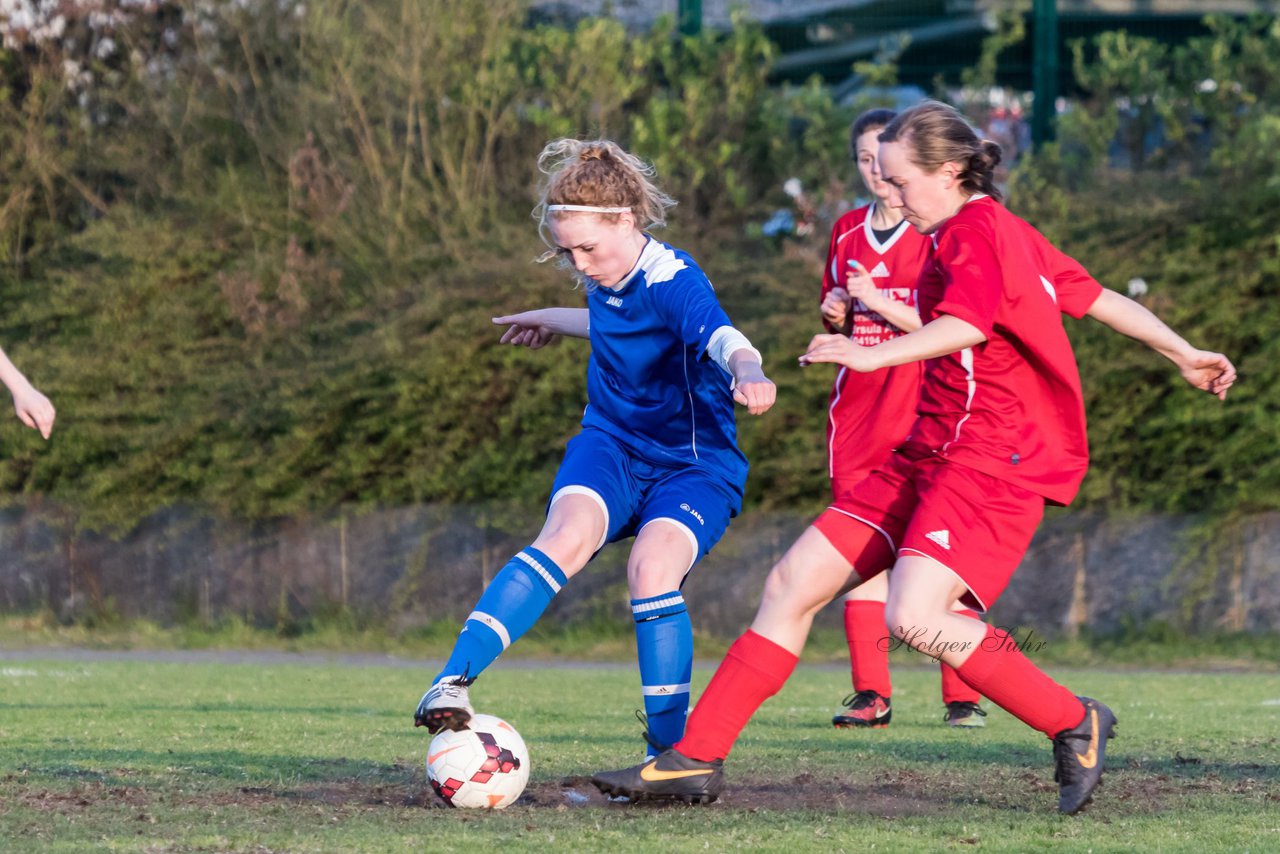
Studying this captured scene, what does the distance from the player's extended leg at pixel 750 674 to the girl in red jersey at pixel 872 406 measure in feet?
6.43

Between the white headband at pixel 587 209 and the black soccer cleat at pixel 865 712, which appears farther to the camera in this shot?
the black soccer cleat at pixel 865 712

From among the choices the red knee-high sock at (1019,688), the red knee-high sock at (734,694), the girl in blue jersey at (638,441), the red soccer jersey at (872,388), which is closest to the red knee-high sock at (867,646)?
the red soccer jersey at (872,388)

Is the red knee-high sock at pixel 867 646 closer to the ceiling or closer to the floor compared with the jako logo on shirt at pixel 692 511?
closer to the floor

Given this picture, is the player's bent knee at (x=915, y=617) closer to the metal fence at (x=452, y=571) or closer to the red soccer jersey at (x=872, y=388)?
the red soccer jersey at (x=872, y=388)

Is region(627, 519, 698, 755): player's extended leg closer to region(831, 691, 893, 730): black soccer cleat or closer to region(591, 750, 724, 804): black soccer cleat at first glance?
region(591, 750, 724, 804): black soccer cleat

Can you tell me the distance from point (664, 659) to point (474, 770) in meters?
0.64

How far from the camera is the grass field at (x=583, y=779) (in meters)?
3.88

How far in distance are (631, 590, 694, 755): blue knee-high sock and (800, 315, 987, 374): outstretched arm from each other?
938 millimetres

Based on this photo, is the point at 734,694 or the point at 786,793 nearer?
the point at 734,694

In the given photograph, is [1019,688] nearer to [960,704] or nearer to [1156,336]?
[1156,336]

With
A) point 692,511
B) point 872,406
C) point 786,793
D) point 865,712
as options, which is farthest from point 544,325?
point 865,712

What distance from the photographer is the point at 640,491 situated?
488cm

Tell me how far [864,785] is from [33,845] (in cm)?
236

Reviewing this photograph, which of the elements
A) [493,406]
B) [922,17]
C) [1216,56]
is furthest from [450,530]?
[1216,56]
